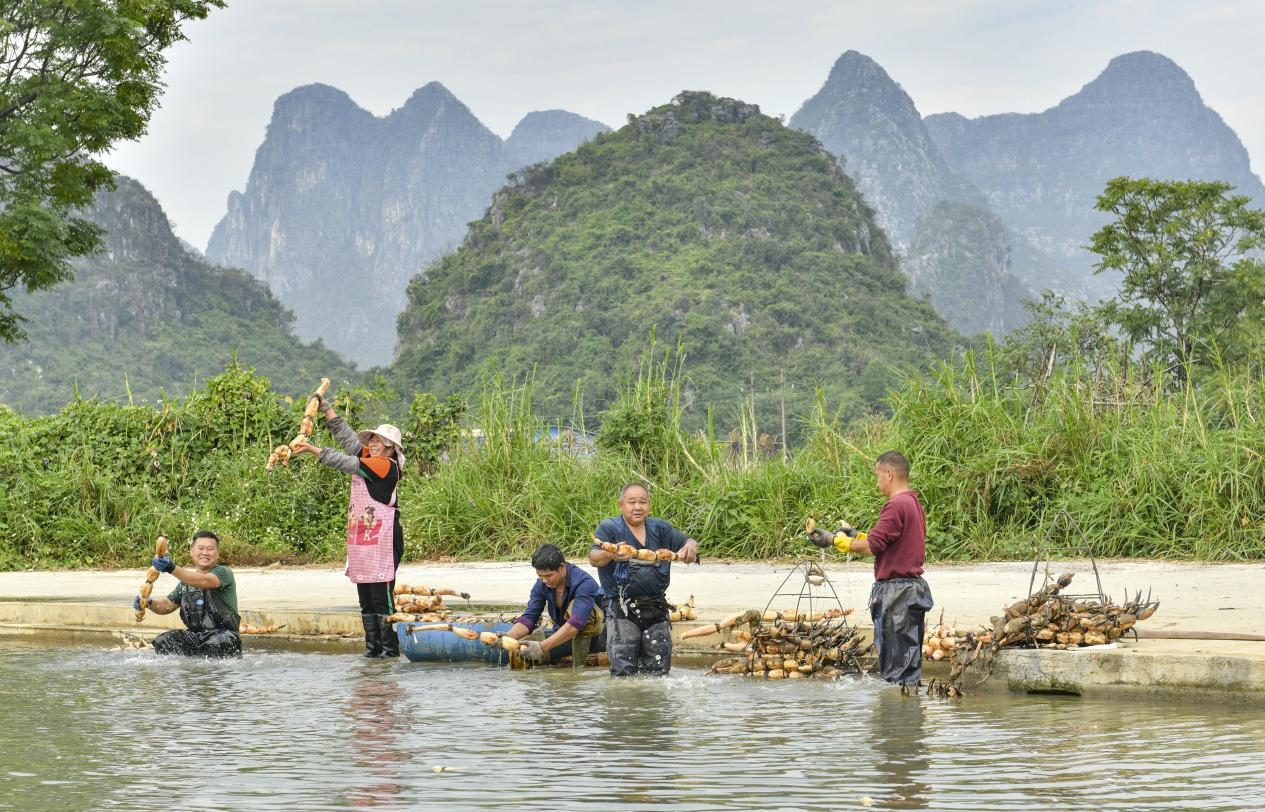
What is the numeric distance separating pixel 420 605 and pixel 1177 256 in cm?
4179

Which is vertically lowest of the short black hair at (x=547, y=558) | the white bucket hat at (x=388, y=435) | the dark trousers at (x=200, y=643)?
the dark trousers at (x=200, y=643)

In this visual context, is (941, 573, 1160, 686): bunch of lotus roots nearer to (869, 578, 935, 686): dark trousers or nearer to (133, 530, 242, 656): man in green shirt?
(869, 578, 935, 686): dark trousers

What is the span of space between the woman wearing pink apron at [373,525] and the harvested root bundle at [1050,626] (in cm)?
427

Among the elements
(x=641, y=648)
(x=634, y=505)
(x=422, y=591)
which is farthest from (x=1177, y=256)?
(x=634, y=505)

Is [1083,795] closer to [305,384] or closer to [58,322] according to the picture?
[305,384]

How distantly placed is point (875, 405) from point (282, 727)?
71.2 meters

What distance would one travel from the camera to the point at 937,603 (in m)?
10.8

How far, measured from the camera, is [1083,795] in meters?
5.45

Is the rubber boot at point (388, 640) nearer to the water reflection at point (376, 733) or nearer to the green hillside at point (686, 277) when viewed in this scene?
the water reflection at point (376, 733)

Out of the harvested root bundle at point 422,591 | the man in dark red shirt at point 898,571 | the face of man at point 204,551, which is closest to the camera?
the man in dark red shirt at point 898,571

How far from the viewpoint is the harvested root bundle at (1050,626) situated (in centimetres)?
807

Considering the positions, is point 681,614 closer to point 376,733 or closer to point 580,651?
point 580,651

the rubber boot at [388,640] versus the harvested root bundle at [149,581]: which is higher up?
the harvested root bundle at [149,581]

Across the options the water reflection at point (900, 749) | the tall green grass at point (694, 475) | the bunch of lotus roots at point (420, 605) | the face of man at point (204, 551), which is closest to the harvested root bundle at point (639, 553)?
the water reflection at point (900, 749)
